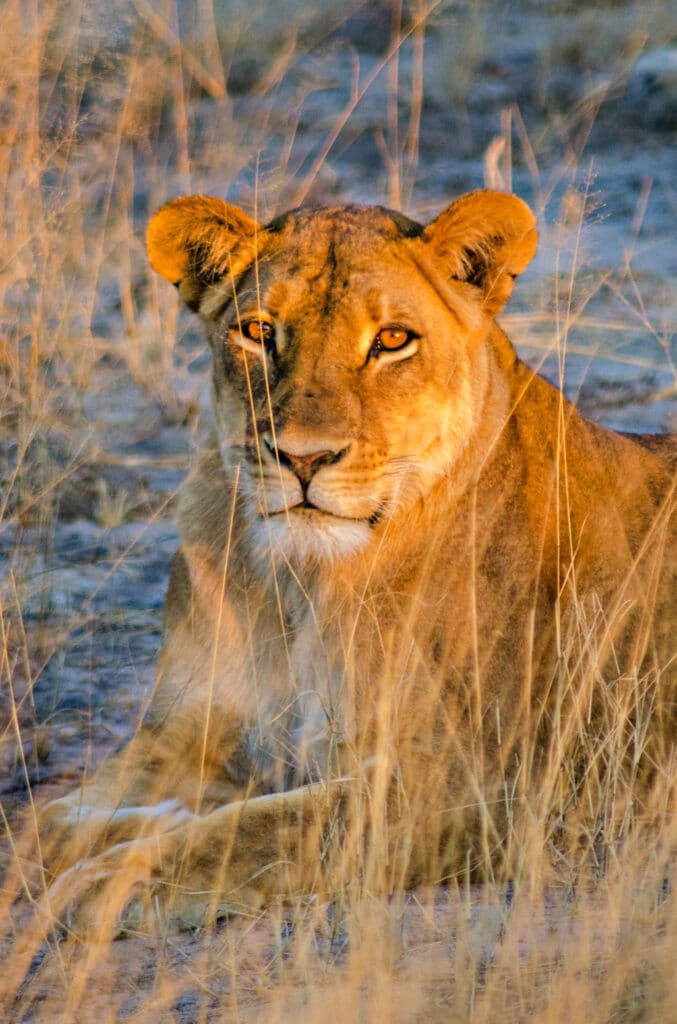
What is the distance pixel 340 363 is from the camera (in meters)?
3.76

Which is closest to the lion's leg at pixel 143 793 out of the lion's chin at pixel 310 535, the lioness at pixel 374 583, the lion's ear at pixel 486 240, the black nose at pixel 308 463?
the lioness at pixel 374 583

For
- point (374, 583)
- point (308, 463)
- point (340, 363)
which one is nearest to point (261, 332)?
point (340, 363)

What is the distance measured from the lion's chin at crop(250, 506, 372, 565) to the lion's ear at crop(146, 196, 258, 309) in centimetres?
72

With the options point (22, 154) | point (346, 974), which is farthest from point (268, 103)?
point (346, 974)

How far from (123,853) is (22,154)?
3.35 m

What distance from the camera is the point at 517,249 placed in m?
3.95

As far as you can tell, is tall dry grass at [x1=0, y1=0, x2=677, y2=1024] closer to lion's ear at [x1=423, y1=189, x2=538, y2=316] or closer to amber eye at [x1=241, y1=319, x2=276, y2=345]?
lion's ear at [x1=423, y1=189, x2=538, y2=316]

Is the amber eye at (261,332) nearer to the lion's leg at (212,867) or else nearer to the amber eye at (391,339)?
the amber eye at (391,339)

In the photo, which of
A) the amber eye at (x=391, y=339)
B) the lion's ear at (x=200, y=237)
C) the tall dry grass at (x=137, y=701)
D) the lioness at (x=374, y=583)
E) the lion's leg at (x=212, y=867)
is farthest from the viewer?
the lion's ear at (x=200, y=237)

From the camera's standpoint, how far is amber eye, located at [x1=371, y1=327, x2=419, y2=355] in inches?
151

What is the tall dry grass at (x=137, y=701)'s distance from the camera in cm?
281

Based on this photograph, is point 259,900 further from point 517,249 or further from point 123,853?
point 517,249

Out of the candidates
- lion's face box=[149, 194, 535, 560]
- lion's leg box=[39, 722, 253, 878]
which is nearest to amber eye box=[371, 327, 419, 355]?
lion's face box=[149, 194, 535, 560]

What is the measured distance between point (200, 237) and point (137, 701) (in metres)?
1.37
